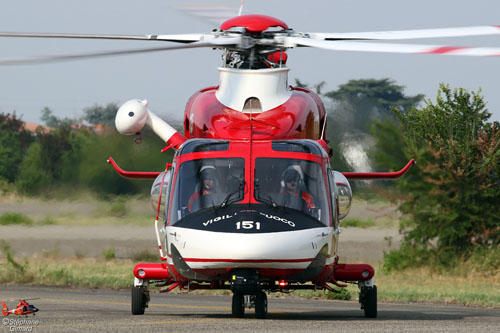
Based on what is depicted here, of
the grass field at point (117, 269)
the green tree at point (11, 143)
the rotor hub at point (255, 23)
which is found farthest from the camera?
the green tree at point (11, 143)

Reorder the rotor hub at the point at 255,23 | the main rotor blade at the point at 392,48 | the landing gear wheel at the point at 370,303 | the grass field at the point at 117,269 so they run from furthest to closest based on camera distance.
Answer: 1. the grass field at the point at 117,269
2. the landing gear wheel at the point at 370,303
3. the rotor hub at the point at 255,23
4. the main rotor blade at the point at 392,48

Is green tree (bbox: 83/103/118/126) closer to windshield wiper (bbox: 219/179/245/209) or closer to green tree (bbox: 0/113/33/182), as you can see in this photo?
green tree (bbox: 0/113/33/182)

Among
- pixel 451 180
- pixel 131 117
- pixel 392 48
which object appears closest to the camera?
pixel 392 48

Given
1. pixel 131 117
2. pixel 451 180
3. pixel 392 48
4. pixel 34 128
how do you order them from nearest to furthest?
pixel 392 48
pixel 131 117
pixel 451 180
pixel 34 128

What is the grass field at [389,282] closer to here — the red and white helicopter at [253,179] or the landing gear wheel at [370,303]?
the landing gear wheel at [370,303]

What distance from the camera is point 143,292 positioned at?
50.1 ft

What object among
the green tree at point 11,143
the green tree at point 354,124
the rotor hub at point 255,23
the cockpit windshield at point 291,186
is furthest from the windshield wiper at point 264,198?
the green tree at point 11,143

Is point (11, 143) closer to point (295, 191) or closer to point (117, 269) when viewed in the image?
point (117, 269)

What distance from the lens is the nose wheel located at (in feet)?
44.2

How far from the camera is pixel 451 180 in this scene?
26.9 m

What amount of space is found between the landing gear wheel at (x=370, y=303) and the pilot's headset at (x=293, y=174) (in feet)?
8.86

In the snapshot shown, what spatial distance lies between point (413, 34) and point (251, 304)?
4.24 metres

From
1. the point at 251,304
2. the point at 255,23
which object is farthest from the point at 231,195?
the point at 255,23

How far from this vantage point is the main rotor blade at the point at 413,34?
1206 cm
